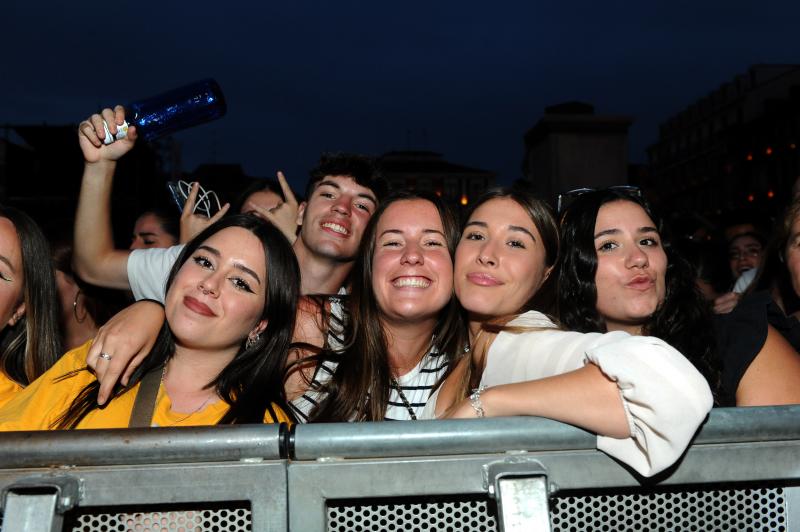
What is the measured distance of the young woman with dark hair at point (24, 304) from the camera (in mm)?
2332

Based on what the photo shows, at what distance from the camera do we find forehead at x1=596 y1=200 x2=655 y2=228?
2.60m

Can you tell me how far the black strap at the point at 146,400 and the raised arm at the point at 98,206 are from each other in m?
1.03

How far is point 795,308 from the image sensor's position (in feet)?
9.39

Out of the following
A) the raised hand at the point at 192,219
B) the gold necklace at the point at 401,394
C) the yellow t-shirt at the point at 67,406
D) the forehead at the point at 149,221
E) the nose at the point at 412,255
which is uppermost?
the forehead at the point at 149,221

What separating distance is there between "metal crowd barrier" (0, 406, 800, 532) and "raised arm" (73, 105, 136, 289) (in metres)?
1.81

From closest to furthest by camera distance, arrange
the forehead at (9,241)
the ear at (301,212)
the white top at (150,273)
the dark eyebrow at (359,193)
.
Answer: the forehead at (9,241) → the white top at (150,273) → the dark eyebrow at (359,193) → the ear at (301,212)

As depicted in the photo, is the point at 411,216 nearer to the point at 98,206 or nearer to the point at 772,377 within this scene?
the point at 98,206

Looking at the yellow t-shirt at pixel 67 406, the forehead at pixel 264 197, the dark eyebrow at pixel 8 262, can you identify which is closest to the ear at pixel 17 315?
the dark eyebrow at pixel 8 262

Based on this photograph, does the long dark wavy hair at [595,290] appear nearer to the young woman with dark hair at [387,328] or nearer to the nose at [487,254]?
the nose at [487,254]

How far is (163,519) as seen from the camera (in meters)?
1.19

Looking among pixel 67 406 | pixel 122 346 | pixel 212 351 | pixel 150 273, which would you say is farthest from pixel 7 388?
pixel 150 273

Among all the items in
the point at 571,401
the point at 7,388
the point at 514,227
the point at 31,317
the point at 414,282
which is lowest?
the point at 7,388

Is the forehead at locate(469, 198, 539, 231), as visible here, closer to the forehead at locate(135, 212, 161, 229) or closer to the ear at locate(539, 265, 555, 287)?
the ear at locate(539, 265, 555, 287)

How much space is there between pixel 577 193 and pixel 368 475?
2.01m
